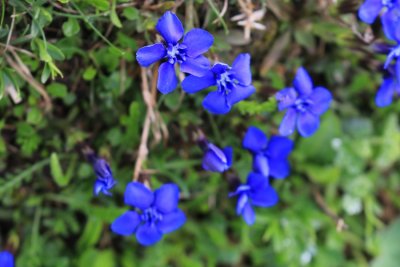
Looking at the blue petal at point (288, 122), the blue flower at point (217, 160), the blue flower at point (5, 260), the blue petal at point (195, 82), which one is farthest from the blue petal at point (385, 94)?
the blue flower at point (5, 260)

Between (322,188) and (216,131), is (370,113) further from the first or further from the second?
(216,131)

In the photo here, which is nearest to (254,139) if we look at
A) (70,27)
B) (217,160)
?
(217,160)

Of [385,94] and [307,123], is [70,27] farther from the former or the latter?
[385,94]

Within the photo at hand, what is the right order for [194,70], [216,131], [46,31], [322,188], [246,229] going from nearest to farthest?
[194,70] < [46,31] < [216,131] < [246,229] < [322,188]

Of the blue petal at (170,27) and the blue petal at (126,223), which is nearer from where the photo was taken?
the blue petal at (170,27)

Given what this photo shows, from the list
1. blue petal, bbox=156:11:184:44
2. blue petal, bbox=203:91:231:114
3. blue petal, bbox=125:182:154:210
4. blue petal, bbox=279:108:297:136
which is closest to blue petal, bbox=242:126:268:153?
blue petal, bbox=279:108:297:136

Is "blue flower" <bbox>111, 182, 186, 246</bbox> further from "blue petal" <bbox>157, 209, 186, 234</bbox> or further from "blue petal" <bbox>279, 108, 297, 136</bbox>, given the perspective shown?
"blue petal" <bbox>279, 108, 297, 136</bbox>

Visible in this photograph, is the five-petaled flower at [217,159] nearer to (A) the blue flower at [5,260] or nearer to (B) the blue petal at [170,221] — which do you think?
(B) the blue petal at [170,221]

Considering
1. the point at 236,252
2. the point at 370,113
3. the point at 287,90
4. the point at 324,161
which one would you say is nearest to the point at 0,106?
the point at 287,90
